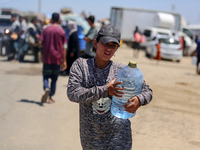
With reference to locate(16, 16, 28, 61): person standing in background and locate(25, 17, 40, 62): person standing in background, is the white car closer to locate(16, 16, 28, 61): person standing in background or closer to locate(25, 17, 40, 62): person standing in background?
locate(25, 17, 40, 62): person standing in background

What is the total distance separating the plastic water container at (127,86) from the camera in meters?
2.86

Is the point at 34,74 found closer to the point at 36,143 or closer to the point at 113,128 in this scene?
the point at 36,143

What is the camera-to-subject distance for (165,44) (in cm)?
2253

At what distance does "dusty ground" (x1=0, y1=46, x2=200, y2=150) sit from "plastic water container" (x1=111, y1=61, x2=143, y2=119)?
2.36 meters

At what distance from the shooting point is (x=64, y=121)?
653cm

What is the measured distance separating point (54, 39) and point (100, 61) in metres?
4.74

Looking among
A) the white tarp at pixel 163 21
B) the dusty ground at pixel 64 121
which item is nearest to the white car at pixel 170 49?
the white tarp at pixel 163 21

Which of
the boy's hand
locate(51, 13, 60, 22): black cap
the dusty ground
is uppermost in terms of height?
locate(51, 13, 60, 22): black cap

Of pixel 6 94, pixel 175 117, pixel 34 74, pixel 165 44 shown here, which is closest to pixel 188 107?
pixel 175 117

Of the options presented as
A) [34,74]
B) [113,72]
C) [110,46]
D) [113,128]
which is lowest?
[34,74]

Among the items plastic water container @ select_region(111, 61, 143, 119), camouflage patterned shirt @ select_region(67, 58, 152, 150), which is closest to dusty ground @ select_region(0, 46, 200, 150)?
camouflage patterned shirt @ select_region(67, 58, 152, 150)

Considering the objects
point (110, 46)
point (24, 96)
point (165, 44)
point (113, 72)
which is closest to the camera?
point (110, 46)

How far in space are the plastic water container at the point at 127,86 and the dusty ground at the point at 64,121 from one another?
236 centimetres

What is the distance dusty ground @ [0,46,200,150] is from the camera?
5.41 metres
